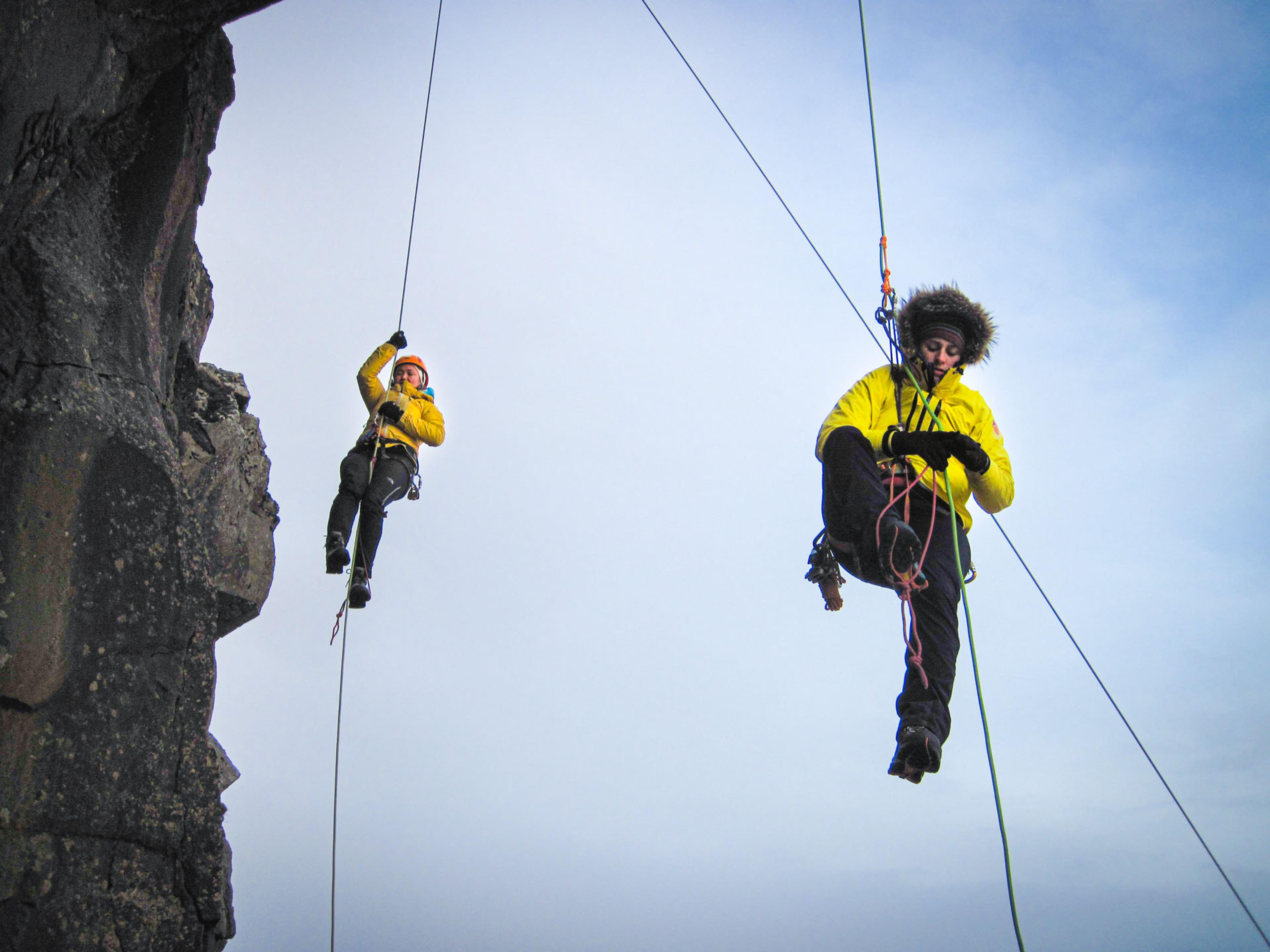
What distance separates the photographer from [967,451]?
4891 mm

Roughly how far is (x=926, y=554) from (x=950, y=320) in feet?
4.63

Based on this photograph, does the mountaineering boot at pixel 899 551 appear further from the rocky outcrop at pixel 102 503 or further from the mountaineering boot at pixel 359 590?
the mountaineering boot at pixel 359 590

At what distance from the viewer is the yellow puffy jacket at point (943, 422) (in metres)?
5.12

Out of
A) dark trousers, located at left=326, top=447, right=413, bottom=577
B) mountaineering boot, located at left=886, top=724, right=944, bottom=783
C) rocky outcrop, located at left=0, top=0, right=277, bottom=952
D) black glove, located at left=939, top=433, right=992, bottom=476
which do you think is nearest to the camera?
rocky outcrop, located at left=0, top=0, right=277, bottom=952

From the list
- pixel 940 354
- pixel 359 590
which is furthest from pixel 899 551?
pixel 359 590

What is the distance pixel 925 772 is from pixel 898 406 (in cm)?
191

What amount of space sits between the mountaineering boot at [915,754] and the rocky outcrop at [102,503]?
2926mm

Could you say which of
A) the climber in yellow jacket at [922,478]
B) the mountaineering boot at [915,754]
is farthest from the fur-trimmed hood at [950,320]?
the mountaineering boot at [915,754]

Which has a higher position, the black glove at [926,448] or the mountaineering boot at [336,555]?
the mountaineering boot at [336,555]

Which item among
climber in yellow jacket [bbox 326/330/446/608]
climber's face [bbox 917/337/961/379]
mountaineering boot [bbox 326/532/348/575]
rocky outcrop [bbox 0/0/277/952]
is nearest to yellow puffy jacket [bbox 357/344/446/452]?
climber in yellow jacket [bbox 326/330/446/608]

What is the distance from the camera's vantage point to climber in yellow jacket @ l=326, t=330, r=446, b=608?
22.6 ft

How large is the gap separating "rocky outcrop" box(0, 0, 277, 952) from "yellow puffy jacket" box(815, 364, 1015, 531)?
10.3ft

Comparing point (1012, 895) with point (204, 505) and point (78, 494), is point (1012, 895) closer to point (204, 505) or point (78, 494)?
point (78, 494)

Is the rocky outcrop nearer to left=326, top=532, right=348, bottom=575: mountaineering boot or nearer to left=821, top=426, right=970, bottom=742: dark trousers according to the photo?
left=326, top=532, right=348, bottom=575: mountaineering boot
